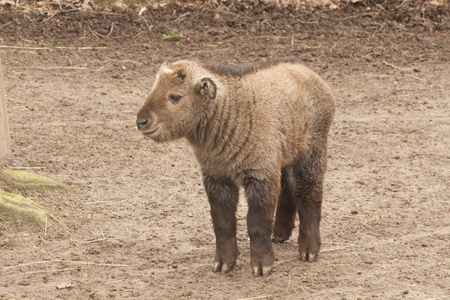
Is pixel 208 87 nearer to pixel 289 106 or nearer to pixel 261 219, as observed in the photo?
pixel 289 106

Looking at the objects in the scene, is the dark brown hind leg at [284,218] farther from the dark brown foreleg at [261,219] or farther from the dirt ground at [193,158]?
the dark brown foreleg at [261,219]

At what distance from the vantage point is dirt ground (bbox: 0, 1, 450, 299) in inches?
213

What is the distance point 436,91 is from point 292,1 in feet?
13.7

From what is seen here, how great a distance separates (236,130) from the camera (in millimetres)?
5383

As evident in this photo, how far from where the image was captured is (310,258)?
19.0ft

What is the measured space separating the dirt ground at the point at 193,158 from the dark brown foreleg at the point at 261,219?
0.16 meters

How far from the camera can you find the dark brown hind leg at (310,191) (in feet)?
19.4

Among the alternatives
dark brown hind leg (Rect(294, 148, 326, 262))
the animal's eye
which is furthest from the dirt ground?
the animal's eye

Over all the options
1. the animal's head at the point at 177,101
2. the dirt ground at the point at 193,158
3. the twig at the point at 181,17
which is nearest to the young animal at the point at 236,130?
the animal's head at the point at 177,101

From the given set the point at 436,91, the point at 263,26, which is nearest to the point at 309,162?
the point at 436,91

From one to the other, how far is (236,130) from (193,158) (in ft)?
7.92

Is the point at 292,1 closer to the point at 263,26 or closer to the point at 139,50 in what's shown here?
the point at 263,26

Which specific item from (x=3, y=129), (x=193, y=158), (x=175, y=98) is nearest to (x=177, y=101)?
(x=175, y=98)

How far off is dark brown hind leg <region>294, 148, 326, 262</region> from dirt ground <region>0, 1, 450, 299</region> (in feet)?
0.98
